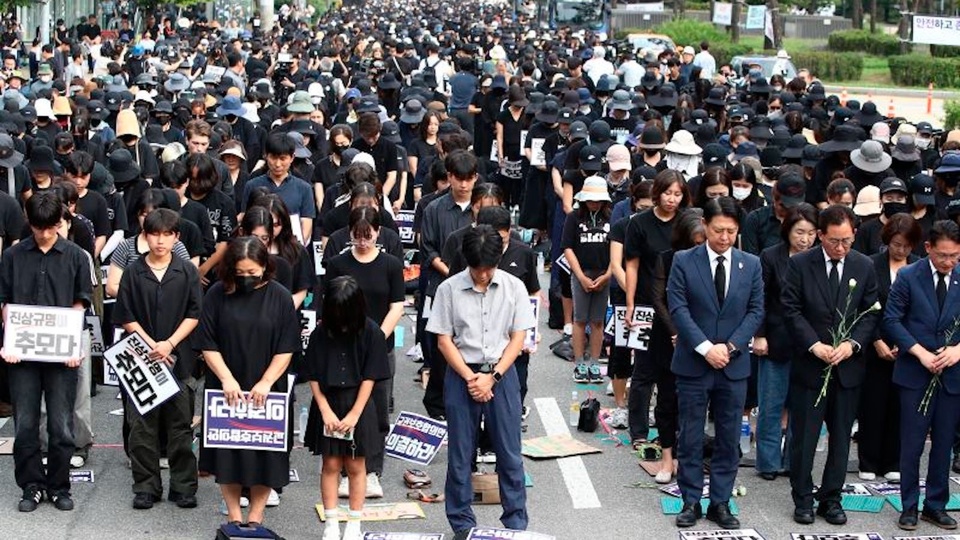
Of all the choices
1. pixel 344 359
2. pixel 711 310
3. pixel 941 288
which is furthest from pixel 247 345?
pixel 941 288

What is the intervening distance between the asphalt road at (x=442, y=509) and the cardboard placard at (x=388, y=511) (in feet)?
0.17

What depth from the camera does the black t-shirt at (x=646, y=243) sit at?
11.8 m

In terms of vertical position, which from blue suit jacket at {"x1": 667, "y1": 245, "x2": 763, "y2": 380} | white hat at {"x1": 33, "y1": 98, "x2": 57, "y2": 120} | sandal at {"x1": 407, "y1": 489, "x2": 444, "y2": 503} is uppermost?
white hat at {"x1": 33, "y1": 98, "x2": 57, "y2": 120}

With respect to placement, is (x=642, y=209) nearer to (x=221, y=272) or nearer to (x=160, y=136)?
(x=221, y=272)

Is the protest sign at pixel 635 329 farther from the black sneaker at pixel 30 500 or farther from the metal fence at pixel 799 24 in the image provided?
the metal fence at pixel 799 24

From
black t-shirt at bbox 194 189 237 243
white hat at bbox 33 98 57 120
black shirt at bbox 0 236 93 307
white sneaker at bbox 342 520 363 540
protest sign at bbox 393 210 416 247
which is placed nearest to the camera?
white sneaker at bbox 342 520 363 540

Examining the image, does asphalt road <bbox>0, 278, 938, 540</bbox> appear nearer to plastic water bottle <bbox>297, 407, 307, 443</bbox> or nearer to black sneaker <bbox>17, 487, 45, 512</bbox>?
black sneaker <bbox>17, 487, 45, 512</bbox>

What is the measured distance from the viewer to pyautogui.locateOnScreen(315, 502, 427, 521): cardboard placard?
10.3m

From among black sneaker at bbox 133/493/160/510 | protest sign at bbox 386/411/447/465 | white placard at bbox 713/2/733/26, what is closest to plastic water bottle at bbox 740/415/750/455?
protest sign at bbox 386/411/447/465

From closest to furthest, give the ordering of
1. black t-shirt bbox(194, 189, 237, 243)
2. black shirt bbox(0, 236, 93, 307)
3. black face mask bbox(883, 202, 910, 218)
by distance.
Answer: black shirt bbox(0, 236, 93, 307) → black t-shirt bbox(194, 189, 237, 243) → black face mask bbox(883, 202, 910, 218)

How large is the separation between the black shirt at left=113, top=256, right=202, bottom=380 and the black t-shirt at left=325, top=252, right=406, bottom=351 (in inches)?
38.4

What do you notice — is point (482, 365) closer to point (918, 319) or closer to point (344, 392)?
point (344, 392)

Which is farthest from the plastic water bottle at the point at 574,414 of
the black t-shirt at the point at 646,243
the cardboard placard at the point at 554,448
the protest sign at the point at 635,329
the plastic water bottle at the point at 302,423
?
the plastic water bottle at the point at 302,423

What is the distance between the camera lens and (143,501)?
10.5 metres
